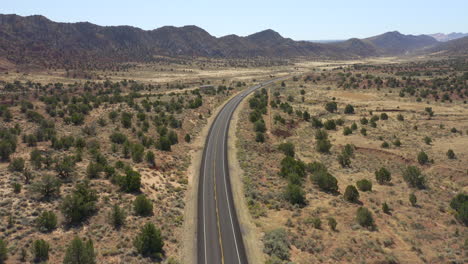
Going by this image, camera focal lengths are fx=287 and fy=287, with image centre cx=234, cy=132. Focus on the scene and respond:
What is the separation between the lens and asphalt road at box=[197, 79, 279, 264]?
90.4 feet

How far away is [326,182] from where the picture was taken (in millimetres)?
40969

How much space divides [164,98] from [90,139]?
50611 mm

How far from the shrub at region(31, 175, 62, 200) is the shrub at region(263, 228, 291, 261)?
77.4 feet

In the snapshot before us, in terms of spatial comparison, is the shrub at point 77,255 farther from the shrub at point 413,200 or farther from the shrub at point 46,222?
the shrub at point 413,200

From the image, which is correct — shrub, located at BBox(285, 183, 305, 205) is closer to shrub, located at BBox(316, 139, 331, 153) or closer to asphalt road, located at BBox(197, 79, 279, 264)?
asphalt road, located at BBox(197, 79, 279, 264)

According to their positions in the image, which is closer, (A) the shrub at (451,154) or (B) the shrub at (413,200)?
(B) the shrub at (413,200)

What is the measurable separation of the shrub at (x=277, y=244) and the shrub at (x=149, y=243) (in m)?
10.2

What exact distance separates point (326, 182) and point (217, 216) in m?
17.0

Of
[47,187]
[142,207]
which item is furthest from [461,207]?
[47,187]

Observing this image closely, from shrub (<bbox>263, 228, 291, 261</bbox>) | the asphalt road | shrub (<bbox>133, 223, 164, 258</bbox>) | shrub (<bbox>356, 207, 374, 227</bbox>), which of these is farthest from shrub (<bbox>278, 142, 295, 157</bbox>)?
shrub (<bbox>133, 223, 164, 258</bbox>)

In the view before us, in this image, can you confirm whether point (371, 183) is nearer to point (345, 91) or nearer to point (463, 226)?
point (463, 226)

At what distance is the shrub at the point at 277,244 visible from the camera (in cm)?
2727

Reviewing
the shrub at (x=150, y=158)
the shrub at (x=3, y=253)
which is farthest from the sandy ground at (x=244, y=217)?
the shrub at (x=3, y=253)

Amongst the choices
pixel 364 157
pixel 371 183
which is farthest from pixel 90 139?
pixel 364 157
